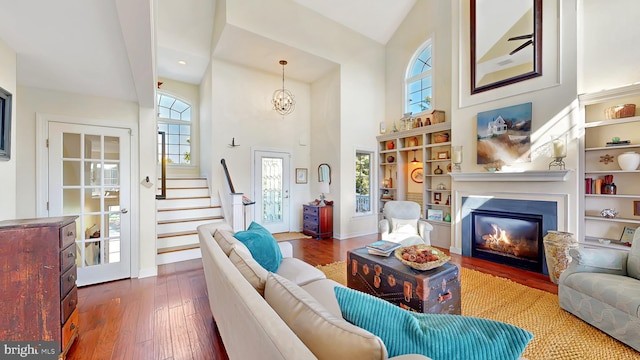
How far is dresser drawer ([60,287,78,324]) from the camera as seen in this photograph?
179 centimetres

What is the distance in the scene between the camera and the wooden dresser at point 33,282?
5.41 ft

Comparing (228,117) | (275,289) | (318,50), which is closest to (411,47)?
(318,50)

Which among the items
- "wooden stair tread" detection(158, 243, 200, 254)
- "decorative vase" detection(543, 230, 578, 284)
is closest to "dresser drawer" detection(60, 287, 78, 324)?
"wooden stair tread" detection(158, 243, 200, 254)

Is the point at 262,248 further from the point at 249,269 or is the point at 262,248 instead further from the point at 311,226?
the point at 311,226

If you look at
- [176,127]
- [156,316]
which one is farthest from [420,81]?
[176,127]

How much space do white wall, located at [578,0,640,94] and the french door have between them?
5.17 meters

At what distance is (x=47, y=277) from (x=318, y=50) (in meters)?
5.14

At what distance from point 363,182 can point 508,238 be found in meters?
3.00

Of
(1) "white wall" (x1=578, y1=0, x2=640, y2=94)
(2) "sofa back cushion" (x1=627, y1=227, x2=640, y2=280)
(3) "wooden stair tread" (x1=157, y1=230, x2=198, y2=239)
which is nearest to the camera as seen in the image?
(2) "sofa back cushion" (x1=627, y1=227, x2=640, y2=280)

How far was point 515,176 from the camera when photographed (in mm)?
3561

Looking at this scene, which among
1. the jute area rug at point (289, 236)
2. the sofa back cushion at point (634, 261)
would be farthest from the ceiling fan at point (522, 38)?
the jute area rug at point (289, 236)

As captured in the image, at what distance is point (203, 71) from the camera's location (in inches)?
233

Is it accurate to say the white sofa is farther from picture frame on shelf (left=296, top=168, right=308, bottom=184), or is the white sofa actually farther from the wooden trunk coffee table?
picture frame on shelf (left=296, top=168, right=308, bottom=184)

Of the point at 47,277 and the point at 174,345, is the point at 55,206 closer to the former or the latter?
the point at 47,277
